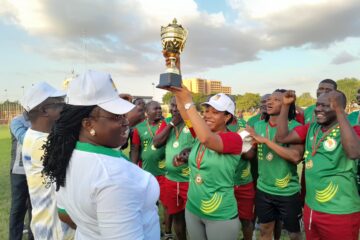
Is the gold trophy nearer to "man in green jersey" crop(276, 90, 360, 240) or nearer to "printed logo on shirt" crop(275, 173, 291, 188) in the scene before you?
"man in green jersey" crop(276, 90, 360, 240)

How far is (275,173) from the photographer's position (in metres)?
3.89

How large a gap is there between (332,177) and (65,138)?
2690 millimetres

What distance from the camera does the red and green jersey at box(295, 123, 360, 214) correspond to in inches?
124

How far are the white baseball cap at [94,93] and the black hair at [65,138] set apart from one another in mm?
48

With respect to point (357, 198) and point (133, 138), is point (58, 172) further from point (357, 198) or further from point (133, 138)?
point (133, 138)

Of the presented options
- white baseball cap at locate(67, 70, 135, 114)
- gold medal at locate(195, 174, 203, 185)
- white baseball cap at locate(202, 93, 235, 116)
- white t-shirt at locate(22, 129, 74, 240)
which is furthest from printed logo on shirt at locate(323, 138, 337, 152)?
white t-shirt at locate(22, 129, 74, 240)

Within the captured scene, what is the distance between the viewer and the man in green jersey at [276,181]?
374 centimetres

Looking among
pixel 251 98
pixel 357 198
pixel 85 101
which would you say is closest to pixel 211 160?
pixel 357 198

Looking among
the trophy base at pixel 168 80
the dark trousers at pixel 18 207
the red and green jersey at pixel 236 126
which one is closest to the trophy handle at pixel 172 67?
the trophy base at pixel 168 80

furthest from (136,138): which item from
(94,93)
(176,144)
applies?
→ (94,93)

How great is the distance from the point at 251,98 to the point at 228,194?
286ft

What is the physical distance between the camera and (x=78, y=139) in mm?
1673

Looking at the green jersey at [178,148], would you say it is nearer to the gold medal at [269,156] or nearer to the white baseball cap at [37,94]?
the gold medal at [269,156]

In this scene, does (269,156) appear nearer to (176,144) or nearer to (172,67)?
(176,144)
